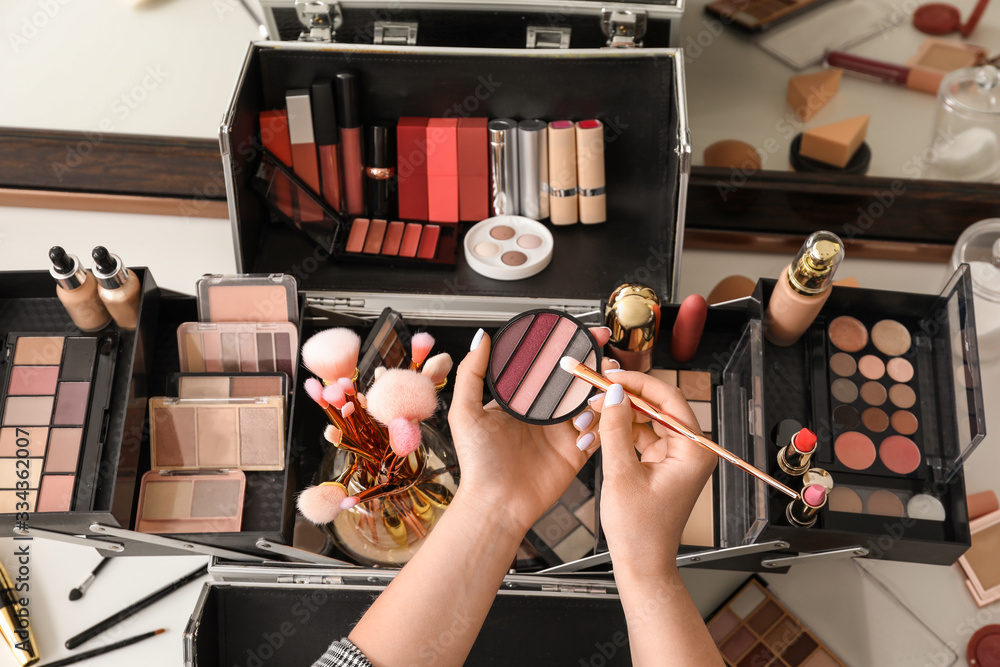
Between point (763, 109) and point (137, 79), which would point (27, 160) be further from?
point (763, 109)

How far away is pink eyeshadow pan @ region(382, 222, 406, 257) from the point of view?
1280 mm

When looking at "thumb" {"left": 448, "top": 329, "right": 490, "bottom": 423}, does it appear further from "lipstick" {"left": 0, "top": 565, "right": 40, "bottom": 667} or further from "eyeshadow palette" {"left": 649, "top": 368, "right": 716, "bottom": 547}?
"lipstick" {"left": 0, "top": 565, "right": 40, "bottom": 667}

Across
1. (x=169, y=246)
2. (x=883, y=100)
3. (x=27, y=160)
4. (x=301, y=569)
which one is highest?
(x=883, y=100)

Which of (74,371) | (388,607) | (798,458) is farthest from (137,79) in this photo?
(798,458)

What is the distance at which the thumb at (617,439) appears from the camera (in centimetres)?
77

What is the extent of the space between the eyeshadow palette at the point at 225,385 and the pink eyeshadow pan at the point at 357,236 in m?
0.31

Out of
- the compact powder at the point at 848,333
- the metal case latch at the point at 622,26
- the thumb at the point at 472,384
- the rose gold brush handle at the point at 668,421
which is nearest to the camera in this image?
the rose gold brush handle at the point at 668,421

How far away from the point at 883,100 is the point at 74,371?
130cm

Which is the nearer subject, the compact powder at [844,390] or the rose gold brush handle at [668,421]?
the rose gold brush handle at [668,421]

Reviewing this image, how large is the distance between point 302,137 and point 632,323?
2.07 feet

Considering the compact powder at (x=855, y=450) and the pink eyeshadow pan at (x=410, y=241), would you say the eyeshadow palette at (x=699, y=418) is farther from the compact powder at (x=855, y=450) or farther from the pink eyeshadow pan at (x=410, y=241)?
the pink eyeshadow pan at (x=410, y=241)

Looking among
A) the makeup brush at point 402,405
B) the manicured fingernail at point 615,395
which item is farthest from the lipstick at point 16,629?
the manicured fingernail at point 615,395

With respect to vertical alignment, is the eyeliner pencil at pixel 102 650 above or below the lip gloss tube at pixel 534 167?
below

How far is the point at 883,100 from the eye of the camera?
50.9 inches
